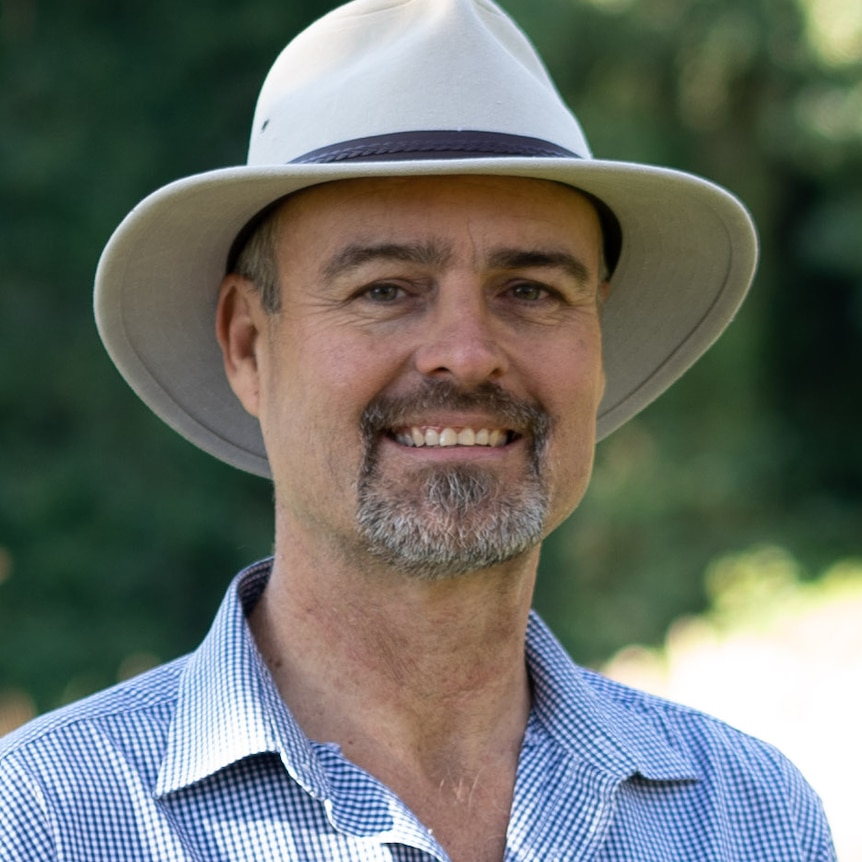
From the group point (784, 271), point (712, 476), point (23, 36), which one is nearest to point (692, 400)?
point (712, 476)

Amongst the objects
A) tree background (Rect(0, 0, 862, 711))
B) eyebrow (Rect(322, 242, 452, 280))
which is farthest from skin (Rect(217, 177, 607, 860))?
tree background (Rect(0, 0, 862, 711))

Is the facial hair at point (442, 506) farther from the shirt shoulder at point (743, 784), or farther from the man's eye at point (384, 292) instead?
the shirt shoulder at point (743, 784)

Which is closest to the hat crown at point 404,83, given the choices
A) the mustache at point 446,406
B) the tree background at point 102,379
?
the mustache at point 446,406

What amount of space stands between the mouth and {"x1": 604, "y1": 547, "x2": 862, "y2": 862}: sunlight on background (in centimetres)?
426

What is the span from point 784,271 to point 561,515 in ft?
46.4

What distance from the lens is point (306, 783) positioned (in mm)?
2020

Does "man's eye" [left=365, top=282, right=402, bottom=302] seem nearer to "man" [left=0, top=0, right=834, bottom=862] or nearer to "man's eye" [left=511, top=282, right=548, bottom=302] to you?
"man" [left=0, top=0, right=834, bottom=862]

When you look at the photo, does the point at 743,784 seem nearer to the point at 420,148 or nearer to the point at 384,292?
the point at 384,292

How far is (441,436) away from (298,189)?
424mm

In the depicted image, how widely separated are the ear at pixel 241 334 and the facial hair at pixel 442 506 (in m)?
0.31

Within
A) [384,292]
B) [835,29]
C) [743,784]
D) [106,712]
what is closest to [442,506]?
[384,292]

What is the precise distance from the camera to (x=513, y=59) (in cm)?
239

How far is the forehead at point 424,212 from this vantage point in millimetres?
2236

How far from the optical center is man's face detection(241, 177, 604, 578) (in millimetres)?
2199
